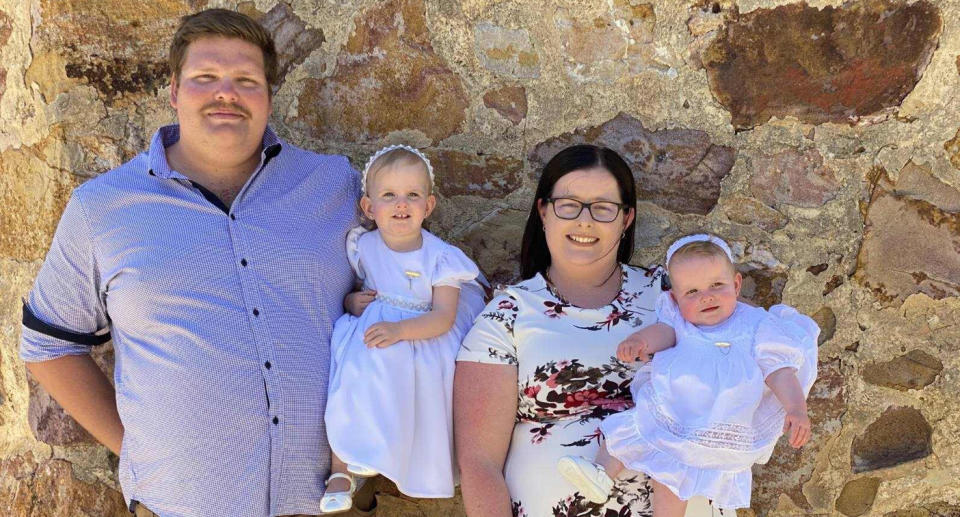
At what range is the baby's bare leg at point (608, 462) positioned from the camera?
2283 mm

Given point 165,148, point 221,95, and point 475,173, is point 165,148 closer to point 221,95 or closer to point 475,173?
point 221,95

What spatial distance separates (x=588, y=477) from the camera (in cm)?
226

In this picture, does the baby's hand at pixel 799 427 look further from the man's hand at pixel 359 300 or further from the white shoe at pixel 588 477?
the man's hand at pixel 359 300

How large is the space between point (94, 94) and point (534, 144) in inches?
55.9

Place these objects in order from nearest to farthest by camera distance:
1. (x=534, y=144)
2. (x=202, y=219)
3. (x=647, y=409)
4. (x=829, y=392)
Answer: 1. (x=647, y=409)
2. (x=202, y=219)
3. (x=829, y=392)
4. (x=534, y=144)

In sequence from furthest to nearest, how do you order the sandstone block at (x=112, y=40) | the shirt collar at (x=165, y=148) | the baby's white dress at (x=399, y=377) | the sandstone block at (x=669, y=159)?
the sandstone block at (x=112, y=40) → the sandstone block at (x=669, y=159) → the shirt collar at (x=165, y=148) → the baby's white dress at (x=399, y=377)

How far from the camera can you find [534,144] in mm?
2793

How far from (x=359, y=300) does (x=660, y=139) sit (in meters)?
1.03

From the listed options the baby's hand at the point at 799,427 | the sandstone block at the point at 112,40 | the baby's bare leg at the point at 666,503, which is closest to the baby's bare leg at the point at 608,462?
the baby's bare leg at the point at 666,503

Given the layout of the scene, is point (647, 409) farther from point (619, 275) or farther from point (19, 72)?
point (19, 72)

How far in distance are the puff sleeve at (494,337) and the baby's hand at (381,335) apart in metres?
0.21

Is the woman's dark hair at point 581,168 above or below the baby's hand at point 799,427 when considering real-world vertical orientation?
above

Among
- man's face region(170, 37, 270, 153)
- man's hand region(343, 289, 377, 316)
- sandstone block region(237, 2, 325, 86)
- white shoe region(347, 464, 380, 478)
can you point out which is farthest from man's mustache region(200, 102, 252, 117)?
white shoe region(347, 464, 380, 478)

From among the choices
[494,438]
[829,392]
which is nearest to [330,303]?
[494,438]
